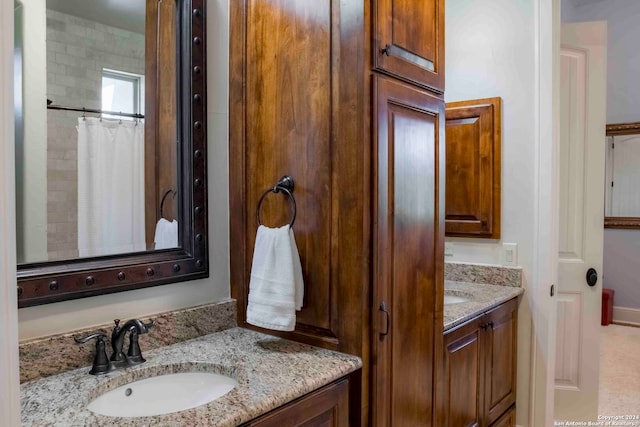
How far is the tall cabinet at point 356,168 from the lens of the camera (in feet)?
4.19

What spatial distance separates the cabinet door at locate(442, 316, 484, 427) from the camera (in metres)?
1.78

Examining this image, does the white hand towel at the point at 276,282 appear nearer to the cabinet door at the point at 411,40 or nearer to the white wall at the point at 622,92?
the cabinet door at the point at 411,40

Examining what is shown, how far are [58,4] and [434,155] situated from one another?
121 cm

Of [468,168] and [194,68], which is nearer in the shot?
[194,68]

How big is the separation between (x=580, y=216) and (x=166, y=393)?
8.22ft

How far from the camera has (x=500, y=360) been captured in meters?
2.28

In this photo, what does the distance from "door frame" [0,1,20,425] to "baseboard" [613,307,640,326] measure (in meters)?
5.78

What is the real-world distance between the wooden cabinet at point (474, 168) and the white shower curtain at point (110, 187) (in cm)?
178

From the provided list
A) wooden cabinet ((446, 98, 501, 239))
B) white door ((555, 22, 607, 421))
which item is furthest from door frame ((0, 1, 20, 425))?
white door ((555, 22, 607, 421))

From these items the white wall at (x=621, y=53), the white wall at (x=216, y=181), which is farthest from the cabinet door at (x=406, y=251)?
the white wall at (x=621, y=53)

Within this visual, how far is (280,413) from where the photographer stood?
3.42 ft

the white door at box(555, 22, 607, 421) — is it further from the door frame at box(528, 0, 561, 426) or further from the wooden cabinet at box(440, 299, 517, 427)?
the wooden cabinet at box(440, 299, 517, 427)

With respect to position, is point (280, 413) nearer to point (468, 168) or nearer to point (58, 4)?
point (58, 4)

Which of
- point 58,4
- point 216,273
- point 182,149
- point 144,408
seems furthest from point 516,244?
point 58,4
